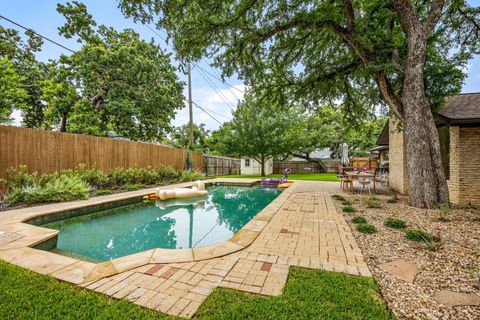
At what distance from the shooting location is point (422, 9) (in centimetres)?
693

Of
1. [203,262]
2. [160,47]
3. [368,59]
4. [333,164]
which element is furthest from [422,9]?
[333,164]

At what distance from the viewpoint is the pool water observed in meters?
4.20

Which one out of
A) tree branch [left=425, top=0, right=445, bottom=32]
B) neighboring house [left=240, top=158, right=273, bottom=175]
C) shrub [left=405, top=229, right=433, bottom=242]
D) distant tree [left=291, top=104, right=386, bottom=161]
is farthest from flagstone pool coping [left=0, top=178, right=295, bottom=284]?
neighboring house [left=240, top=158, right=273, bottom=175]

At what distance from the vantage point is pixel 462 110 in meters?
6.41

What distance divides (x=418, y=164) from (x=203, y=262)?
595 cm

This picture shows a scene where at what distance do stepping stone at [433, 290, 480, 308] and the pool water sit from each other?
362cm

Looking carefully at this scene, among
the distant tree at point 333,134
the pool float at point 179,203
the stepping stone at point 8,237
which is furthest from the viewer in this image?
the distant tree at point 333,134

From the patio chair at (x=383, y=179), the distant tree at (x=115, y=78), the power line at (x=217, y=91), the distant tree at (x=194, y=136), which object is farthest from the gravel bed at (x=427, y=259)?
the distant tree at (x=194, y=136)

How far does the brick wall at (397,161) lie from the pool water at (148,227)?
5.40 meters

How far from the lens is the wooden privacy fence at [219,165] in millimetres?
19000

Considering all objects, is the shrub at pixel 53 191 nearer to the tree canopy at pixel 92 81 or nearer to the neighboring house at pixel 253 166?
the tree canopy at pixel 92 81

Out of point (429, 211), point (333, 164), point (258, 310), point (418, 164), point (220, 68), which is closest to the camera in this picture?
point (258, 310)

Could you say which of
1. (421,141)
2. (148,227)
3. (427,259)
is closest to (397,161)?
(421,141)

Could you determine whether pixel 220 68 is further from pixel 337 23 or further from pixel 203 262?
pixel 203 262
